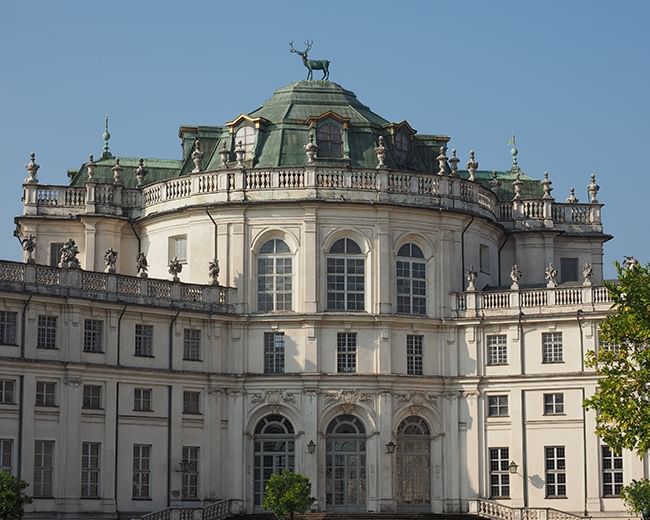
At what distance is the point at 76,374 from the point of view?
216ft

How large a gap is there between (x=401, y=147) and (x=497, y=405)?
13.1 m

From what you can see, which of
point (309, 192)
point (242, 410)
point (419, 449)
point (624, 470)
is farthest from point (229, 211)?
point (624, 470)

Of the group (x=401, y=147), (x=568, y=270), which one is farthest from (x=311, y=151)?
(x=568, y=270)

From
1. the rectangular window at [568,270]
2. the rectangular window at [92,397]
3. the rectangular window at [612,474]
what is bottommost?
the rectangular window at [612,474]

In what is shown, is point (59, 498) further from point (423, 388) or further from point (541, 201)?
point (541, 201)

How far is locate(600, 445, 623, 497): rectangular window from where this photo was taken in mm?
71062

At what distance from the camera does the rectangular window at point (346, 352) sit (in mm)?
72938

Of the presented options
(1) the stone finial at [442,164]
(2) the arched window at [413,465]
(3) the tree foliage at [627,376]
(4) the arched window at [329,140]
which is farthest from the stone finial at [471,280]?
(3) the tree foliage at [627,376]

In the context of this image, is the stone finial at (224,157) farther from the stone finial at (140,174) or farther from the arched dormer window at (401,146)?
the arched dormer window at (401,146)

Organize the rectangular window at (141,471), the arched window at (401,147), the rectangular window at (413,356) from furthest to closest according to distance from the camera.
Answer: the arched window at (401,147) → the rectangular window at (413,356) → the rectangular window at (141,471)

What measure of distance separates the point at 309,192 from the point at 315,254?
276 cm

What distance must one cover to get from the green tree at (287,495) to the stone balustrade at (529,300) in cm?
1287

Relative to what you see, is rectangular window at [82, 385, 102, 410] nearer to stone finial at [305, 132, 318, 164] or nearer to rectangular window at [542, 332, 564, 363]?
stone finial at [305, 132, 318, 164]

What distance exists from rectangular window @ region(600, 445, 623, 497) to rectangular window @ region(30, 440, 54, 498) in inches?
926
